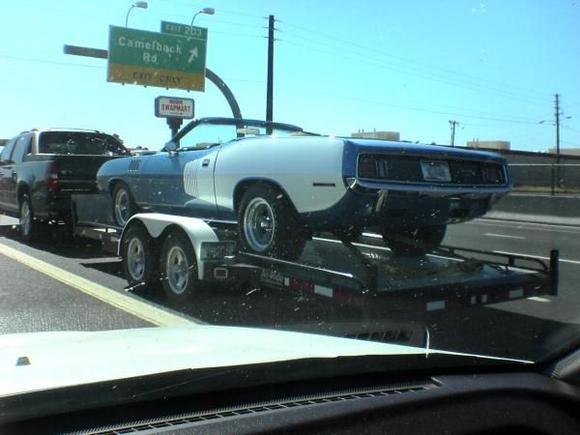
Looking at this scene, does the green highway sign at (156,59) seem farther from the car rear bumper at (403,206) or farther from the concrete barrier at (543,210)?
the car rear bumper at (403,206)

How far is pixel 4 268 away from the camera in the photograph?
9.10 metres

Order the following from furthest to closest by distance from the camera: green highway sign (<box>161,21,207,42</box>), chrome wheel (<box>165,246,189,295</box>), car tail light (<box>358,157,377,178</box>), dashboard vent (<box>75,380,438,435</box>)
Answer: green highway sign (<box>161,21,207,42</box>) < chrome wheel (<box>165,246,189,295</box>) < car tail light (<box>358,157,377,178</box>) < dashboard vent (<box>75,380,438,435</box>)

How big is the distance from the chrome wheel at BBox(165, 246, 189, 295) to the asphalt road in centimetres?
19

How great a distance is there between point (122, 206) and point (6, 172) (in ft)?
18.0

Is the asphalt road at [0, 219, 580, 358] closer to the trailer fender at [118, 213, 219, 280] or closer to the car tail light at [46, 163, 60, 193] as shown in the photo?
the trailer fender at [118, 213, 219, 280]

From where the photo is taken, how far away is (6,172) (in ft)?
44.0

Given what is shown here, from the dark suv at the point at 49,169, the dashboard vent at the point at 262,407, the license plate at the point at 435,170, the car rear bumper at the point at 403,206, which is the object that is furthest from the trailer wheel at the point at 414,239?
the dark suv at the point at 49,169

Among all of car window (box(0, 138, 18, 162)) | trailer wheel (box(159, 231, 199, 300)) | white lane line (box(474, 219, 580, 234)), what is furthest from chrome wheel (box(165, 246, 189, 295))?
car window (box(0, 138, 18, 162))

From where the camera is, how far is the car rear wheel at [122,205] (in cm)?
884

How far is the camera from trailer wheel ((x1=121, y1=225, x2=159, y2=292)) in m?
7.19

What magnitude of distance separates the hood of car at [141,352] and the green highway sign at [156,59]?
23683 millimetres

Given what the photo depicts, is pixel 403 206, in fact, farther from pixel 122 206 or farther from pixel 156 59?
pixel 156 59

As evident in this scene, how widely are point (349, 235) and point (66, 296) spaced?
129 inches

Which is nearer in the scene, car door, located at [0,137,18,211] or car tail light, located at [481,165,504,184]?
car tail light, located at [481,165,504,184]
